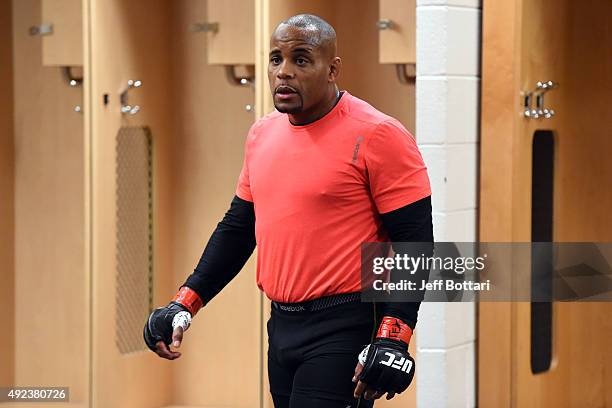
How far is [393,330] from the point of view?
6.95 feet

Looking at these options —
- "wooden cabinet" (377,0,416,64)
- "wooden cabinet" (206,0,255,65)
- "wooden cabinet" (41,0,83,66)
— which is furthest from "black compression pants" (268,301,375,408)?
"wooden cabinet" (41,0,83,66)

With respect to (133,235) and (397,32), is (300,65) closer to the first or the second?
(397,32)

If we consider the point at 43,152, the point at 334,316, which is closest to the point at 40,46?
the point at 43,152

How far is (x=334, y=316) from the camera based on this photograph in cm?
218

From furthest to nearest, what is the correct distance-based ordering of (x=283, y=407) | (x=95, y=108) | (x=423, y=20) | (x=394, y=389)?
(x=95, y=108) → (x=423, y=20) → (x=283, y=407) → (x=394, y=389)

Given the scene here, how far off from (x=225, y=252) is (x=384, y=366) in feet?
1.52

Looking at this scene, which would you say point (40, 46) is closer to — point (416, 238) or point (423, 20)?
point (423, 20)

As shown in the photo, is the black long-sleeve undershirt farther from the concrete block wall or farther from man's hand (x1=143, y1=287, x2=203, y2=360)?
the concrete block wall

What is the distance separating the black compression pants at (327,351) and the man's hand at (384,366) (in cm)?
7

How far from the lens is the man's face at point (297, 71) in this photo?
2.19m

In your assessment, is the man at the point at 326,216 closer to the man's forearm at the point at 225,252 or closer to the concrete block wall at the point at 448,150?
the man's forearm at the point at 225,252

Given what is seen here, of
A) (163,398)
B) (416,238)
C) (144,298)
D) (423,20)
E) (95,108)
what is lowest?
(163,398)

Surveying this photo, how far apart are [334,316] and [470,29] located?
153cm

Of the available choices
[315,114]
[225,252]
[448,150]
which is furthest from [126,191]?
[315,114]
